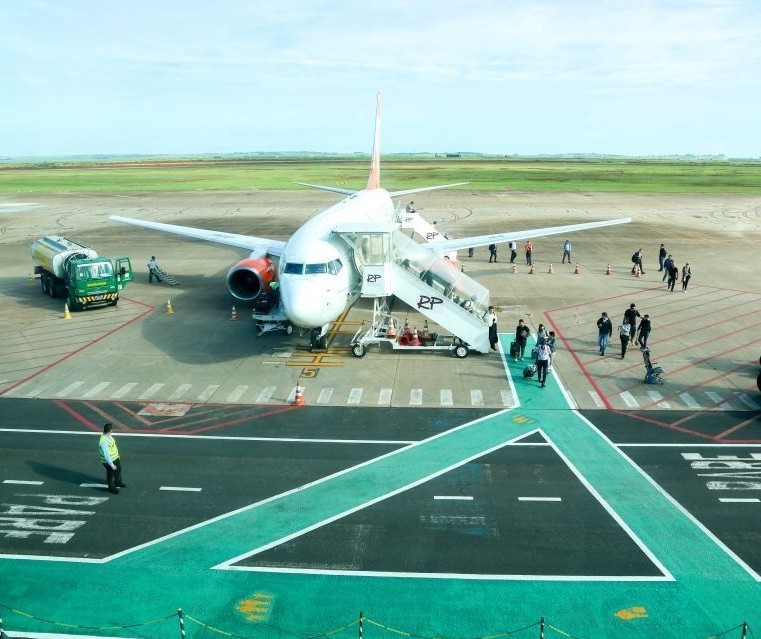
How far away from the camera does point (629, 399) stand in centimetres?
2138

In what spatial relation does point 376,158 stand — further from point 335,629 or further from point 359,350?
point 335,629

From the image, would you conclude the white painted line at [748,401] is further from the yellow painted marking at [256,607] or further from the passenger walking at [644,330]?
the yellow painted marking at [256,607]

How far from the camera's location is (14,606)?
11.8 meters

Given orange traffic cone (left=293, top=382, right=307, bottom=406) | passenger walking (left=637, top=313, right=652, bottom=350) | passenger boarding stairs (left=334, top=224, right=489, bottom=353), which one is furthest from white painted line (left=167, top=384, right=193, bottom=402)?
passenger walking (left=637, top=313, right=652, bottom=350)

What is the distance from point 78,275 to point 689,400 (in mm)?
30244

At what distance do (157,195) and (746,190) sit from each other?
373 feet

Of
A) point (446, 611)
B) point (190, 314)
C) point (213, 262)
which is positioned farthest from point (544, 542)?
point (213, 262)

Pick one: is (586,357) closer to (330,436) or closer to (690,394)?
(690,394)

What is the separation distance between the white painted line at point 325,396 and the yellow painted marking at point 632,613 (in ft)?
39.9

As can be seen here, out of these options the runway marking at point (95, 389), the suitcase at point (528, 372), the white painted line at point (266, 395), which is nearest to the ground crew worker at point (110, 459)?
the white painted line at point (266, 395)

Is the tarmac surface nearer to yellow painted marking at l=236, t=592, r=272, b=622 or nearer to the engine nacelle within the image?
yellow painted marking at l=236, t=592, r=272, b=622

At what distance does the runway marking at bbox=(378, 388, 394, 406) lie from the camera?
21172mm

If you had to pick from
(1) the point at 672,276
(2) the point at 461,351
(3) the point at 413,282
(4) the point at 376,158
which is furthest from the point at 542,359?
(4) the point at 376,158

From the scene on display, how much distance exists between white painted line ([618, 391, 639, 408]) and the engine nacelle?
691 inches
